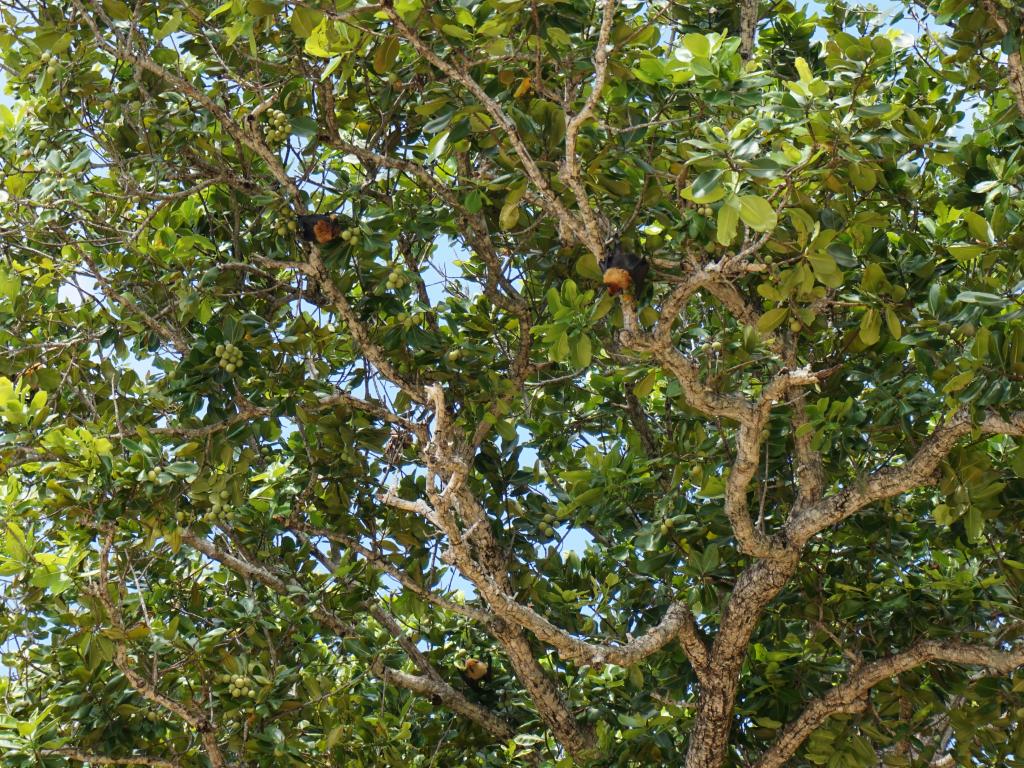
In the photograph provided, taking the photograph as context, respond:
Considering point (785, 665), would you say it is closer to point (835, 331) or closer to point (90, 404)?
point (835, 331)

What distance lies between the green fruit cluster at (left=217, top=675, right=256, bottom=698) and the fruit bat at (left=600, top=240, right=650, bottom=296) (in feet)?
7.02

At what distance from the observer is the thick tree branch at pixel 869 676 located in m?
4.36

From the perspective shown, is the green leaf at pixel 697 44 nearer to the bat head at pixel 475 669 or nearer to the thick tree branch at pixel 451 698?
the thick tree branch at pixel 451 698

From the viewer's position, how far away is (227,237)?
5105mm

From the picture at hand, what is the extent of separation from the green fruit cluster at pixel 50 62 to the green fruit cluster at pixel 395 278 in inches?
54.7


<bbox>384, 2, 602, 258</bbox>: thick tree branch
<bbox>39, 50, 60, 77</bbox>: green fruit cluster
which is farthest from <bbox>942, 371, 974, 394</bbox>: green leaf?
<bbox>39, 50, 60, 77</bbox>: green fruit cluster

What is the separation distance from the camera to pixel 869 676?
4.61 metres

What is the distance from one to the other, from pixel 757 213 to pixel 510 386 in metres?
1.87

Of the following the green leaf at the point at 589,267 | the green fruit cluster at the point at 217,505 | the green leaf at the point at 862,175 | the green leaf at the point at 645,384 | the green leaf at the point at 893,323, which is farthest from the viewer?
the green fruit cluster at the point at 217,505

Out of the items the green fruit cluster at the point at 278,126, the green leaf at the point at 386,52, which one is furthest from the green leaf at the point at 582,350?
the green fruit cluster at the point at 278,126

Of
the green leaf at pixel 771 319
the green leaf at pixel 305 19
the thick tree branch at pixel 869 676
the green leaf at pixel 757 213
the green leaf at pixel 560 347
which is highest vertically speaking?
the green leaf at pixel 305 19

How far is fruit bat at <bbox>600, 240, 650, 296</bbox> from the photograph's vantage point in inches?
152

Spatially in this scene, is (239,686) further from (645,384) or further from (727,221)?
(727,221)

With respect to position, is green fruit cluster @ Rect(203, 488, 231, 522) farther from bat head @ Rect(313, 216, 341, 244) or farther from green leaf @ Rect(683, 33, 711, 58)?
green leaf @ Rect(683, 33, 711, 58)
